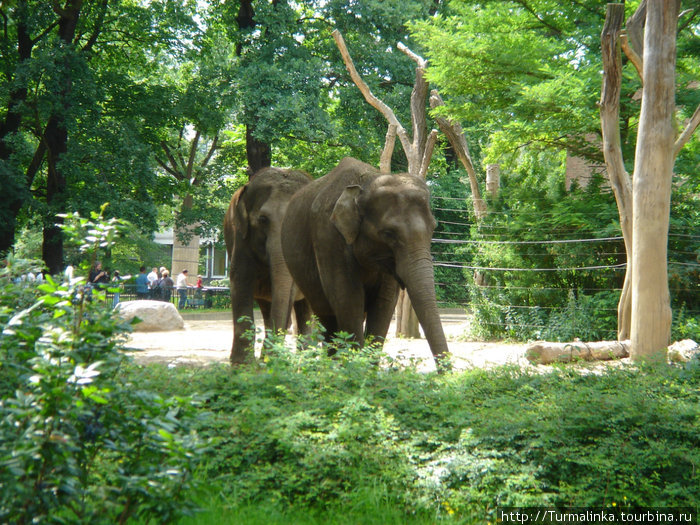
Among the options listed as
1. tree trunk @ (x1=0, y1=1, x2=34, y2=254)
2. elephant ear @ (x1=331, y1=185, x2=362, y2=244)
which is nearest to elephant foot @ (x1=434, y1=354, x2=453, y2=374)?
elephant ear @ (x1=331, y1=185, x2=362, y2=244)

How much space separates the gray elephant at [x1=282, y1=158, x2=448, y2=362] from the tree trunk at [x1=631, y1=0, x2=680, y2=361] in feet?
11.5

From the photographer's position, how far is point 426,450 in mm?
5074

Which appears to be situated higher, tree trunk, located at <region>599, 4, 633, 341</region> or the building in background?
tree trunk, located at <region>599, 4, 633, 341</region>

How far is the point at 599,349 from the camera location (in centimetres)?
1223

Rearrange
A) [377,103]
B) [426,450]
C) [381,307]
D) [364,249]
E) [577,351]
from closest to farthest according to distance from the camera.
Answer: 1. [426,450]
2. [364,249]
3. [381,307]
4. [577,351]
5. [377,103]

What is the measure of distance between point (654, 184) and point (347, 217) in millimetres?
4479

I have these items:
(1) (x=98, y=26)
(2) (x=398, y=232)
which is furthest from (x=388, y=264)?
(1) (x=98, y=26)

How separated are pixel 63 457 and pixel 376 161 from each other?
25.9 meters

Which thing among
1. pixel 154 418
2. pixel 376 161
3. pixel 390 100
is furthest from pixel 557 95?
pixel 376 161

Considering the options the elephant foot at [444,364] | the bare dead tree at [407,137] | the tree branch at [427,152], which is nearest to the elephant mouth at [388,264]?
the elephant foot at [444,364]

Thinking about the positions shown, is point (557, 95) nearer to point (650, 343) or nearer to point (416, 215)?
point (650, 343)

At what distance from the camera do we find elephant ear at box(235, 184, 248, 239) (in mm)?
10320

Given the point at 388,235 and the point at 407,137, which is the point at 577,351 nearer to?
the point at 388,235

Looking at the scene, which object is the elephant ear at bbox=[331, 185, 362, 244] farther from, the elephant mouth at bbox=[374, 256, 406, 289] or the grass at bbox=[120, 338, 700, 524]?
the grass at bbox=[120, 338, 700, 524]
